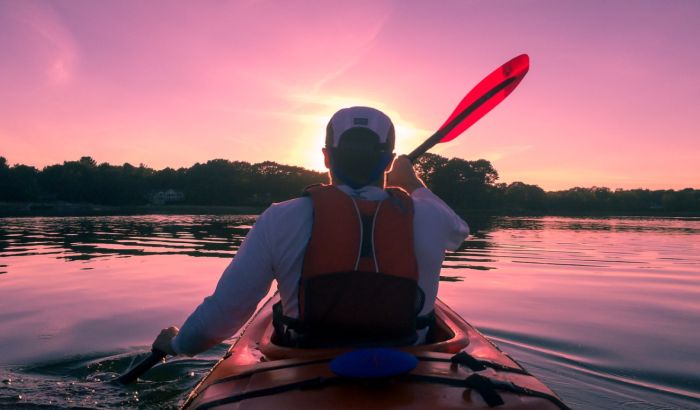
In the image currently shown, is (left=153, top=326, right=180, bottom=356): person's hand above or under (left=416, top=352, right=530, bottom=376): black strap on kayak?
under

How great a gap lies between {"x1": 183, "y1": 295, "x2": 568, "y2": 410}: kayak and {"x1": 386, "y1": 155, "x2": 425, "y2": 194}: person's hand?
3.19 feet

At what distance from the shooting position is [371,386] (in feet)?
5.90

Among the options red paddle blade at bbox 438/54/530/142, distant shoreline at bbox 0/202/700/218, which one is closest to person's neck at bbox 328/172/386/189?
red paddle blade at bbox 438/54/530/142

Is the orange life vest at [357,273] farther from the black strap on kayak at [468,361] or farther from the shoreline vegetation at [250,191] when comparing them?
the shoreline vegetation at [250,191]

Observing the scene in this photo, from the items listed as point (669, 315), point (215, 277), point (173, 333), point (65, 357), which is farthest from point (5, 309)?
point (669, 315)

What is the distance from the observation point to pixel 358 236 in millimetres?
2281

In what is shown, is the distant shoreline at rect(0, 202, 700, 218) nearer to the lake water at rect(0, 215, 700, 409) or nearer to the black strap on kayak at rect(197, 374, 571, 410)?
the lake water at rect(0, 215, 700, 409)

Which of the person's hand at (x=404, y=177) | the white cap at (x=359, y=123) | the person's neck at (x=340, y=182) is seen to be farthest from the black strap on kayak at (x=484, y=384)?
the person's hand at (x=404, y=177)

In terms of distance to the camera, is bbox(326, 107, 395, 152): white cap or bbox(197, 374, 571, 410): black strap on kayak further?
bbox(326, 107, 395, 152): white cap

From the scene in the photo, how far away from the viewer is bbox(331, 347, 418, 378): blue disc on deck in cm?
178

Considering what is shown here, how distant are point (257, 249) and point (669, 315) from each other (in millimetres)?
6994

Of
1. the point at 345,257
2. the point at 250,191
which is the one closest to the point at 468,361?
the point at 345,257

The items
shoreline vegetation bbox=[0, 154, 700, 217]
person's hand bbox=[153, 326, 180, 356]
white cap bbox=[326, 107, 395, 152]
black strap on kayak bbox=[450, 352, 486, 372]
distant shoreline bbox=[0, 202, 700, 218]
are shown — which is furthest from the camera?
shoreline vegetation bbox=[0, 154, 700, 217]

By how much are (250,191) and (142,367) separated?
9103 cm
